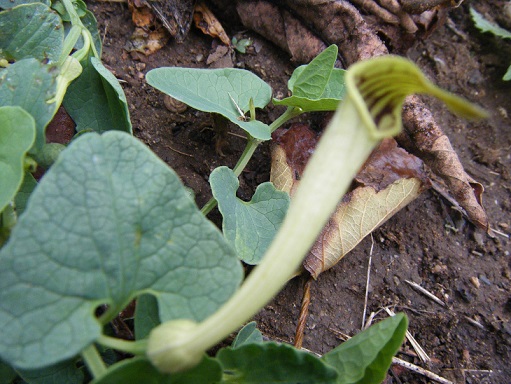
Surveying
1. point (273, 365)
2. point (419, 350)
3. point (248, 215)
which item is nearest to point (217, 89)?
point (248, 215)

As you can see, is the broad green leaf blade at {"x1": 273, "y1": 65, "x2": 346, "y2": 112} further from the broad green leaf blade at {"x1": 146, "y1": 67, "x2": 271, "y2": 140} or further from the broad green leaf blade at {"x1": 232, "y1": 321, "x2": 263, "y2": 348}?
the broad green leaf blade at {"x1": 232, "y1": 321, "x2": 263, "y2": 348}

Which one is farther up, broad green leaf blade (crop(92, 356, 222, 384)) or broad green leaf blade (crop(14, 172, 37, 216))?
broad green leaf blade (crop(92, 356, 222, 384))

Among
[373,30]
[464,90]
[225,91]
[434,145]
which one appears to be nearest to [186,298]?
[225,91]

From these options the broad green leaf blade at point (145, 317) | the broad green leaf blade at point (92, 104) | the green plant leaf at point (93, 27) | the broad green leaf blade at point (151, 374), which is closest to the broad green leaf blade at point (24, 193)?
the broad green leaf blade at point (92, 104)

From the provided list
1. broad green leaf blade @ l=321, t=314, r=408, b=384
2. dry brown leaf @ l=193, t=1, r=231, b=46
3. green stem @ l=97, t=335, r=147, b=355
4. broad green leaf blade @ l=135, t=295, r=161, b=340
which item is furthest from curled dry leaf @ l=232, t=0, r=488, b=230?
green stem @ l=97, t=335, r=147, b=355

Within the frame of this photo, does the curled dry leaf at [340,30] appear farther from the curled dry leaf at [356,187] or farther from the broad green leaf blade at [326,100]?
the broad green leaf blade at [326,100]
